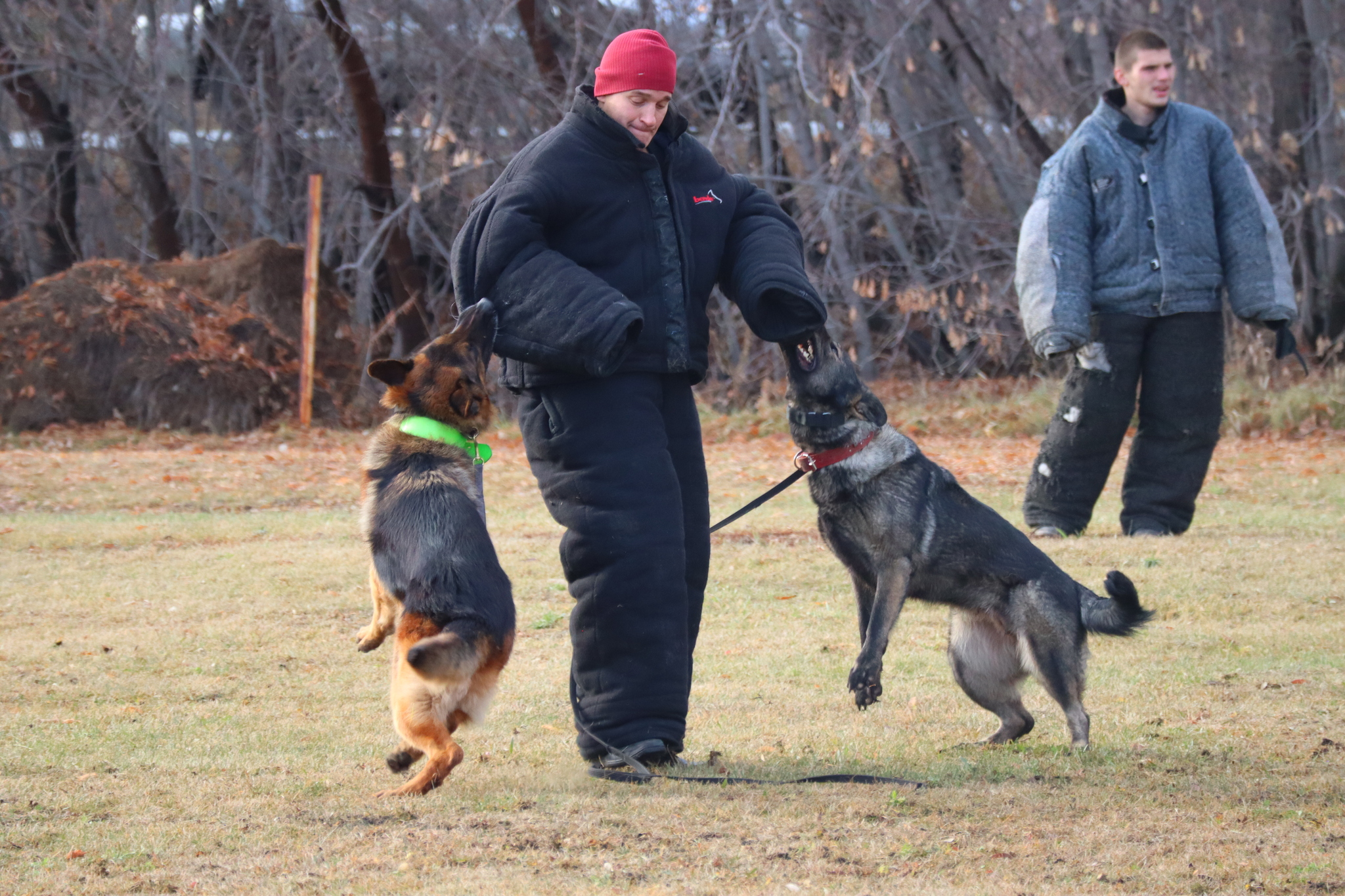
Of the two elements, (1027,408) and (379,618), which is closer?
(379,618)

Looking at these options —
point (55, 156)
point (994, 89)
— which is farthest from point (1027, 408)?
point (55, 156)

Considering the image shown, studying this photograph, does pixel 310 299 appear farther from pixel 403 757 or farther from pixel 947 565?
pixel 403 757

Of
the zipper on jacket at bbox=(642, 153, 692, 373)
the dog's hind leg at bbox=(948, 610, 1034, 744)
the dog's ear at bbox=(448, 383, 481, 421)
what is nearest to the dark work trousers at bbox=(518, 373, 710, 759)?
the zipper on jacket at bbox=(642, 153, 692, 373)

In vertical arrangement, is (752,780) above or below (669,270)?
below

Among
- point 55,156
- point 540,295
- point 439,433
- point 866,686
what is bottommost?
point 866,686

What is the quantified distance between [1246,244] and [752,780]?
16.7 feet

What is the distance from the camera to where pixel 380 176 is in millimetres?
18656

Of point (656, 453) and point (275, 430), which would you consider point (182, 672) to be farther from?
point (275, 430)

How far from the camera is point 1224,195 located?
7.59 m

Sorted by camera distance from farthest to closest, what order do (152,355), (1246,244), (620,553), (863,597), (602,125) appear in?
(152,355) → (1246,244) → (863,597) → (602,125) → (620,553)

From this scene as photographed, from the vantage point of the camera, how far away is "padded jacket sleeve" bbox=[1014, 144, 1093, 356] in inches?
291

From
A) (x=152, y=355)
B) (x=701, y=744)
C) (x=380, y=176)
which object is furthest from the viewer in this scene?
(x=380, y=176)

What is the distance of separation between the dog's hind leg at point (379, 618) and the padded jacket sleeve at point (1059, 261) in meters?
4.35

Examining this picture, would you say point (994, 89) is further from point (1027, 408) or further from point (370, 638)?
point (370, 638)
